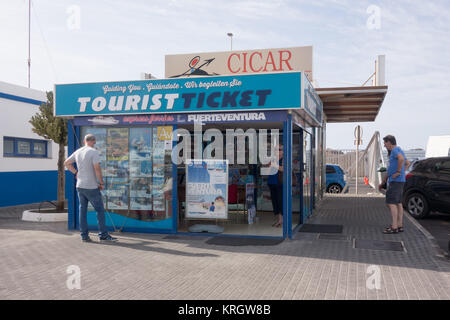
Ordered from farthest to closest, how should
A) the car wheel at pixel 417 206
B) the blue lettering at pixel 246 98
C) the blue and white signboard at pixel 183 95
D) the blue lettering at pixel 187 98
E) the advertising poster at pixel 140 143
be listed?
the car wheel at pixel 417 206 < the advertising poster at pixel 140 143 < the blue lettering at pixel 187 98 < the blue lettering at pixel 246 98 < the blue and white signboard at pixel 183 95

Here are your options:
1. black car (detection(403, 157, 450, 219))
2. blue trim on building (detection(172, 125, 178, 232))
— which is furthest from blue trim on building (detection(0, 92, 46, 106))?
black car (detection(403, 157, 450, 219))

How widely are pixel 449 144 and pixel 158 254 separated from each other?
19170 mm

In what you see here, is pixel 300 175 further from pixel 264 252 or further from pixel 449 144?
pixel 449 144

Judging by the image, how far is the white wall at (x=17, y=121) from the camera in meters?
13.6

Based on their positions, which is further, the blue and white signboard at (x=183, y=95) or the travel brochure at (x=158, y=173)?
the travel brochure at (x=158, y=173)

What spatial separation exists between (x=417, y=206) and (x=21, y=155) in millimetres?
12399

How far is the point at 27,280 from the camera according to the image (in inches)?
211

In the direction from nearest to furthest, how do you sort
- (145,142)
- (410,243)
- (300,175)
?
(410,243) < (145,142) < (300,175)

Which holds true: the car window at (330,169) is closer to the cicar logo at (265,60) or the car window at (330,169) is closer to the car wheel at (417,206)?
A: the cicar logo at (265,60)

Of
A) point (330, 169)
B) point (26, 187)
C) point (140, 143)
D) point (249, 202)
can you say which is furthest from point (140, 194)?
point (330, 169)

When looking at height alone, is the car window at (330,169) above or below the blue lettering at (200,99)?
below

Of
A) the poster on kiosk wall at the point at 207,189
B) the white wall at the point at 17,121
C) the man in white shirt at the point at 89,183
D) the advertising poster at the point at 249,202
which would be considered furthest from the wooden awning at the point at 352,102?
the white wall at the point at 17,121

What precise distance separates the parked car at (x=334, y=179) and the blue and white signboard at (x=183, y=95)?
10.9 metres
